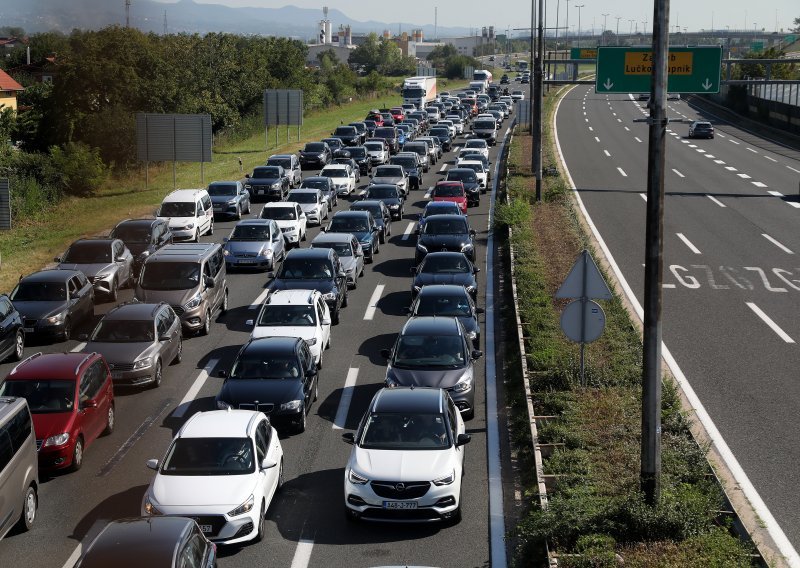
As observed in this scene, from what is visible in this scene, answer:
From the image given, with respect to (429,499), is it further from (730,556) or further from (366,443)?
(730,556)

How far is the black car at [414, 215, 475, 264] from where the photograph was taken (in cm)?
3028

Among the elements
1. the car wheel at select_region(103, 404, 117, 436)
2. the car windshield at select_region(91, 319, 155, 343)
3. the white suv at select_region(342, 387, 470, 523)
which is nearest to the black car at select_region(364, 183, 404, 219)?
the car windshield at select_region(91, 319, 155, 343)

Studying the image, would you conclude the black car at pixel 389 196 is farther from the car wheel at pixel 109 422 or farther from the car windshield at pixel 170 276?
the car wheel at pixel 109 422

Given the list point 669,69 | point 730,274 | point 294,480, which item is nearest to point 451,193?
point 730,274

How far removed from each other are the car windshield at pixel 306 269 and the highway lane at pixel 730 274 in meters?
7.83

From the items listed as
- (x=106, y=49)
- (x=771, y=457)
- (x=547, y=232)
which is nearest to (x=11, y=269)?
(x=547, y=232)

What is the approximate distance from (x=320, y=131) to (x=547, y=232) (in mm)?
47896

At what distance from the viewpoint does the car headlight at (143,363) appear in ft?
64.2

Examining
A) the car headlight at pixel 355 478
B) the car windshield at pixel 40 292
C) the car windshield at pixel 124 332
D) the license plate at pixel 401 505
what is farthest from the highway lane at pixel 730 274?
the car windshield at pixel 40 292

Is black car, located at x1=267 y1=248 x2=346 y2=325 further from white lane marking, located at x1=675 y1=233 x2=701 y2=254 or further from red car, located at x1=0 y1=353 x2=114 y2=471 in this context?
white lane marking, located at x1=675 y1=233 x2=701 y2=254

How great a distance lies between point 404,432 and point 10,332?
11109mm

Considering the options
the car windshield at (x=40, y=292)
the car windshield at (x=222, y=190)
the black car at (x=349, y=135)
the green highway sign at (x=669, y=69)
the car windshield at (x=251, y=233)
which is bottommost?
the car windshield at (x=40, y=292)

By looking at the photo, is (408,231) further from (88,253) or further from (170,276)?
(170,276)

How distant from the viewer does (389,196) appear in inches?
1587
